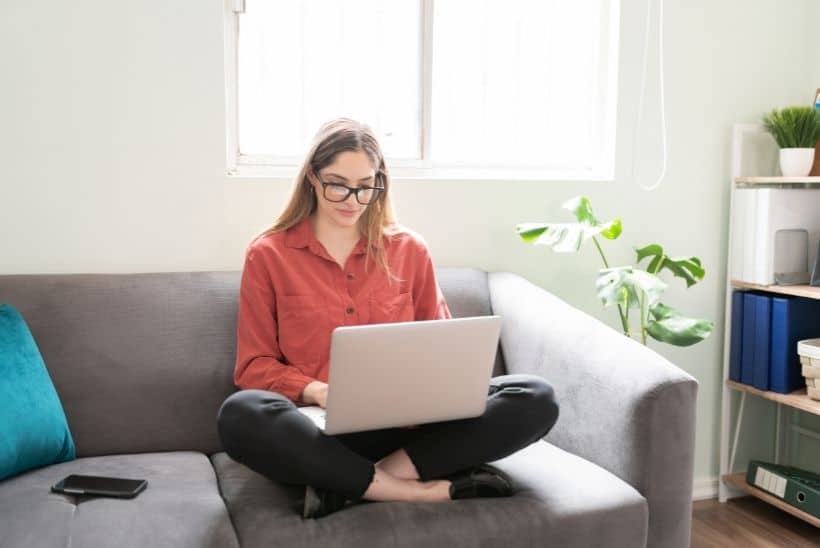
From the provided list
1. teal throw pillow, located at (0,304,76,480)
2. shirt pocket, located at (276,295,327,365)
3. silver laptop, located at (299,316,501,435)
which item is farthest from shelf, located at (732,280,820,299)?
teal throw pillow, located at (0,304,76,480)

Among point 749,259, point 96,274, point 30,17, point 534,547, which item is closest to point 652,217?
point 749,259

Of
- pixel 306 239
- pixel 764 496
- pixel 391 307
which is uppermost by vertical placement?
pixel 306 239

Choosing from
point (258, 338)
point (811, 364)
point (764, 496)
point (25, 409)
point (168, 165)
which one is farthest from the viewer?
point (764, 496)

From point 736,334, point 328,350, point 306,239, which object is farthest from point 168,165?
point 736,334

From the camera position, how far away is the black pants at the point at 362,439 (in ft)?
5.19

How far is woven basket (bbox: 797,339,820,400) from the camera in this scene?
2527mm

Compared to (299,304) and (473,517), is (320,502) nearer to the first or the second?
(473,517)

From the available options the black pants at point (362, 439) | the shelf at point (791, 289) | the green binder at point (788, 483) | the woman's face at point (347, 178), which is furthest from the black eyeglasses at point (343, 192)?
the green binder at point (788, 483)

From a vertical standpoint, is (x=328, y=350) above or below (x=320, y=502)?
above

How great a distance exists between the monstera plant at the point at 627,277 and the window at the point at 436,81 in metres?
0.38

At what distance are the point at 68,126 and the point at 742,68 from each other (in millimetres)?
2129

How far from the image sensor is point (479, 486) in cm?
169

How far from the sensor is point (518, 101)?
284 centimetres

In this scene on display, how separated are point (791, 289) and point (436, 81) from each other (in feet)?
4.15
